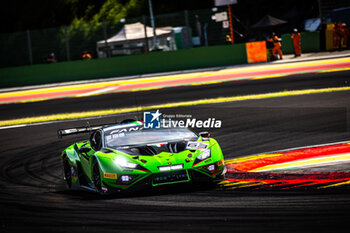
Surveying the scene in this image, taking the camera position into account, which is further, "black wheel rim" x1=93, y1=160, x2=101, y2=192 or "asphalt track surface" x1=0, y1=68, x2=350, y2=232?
"black wheel rim" x1=93, y1=160, x2=101, y2=192

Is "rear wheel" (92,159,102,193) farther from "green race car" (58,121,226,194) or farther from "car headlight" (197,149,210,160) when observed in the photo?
"car headlight" (197,149,210,160)

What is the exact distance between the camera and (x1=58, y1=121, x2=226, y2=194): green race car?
7.89m

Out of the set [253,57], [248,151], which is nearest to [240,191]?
[248,151]

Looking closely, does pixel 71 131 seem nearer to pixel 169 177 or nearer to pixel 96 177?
pixel 96 177

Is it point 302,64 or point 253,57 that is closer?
point 302,64

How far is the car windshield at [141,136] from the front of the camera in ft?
28.7

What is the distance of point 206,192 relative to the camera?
26.0 ft

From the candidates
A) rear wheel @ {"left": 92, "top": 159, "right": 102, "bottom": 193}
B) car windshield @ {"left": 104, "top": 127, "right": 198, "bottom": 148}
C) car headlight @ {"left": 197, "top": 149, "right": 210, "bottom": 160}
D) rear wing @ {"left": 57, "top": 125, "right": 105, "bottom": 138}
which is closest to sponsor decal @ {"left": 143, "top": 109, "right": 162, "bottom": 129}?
car windshield @ {"left": 104, "top": 127, "right": 198, "bottom": 148}

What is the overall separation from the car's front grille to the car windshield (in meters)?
0.87

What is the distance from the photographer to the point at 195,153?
818 cm

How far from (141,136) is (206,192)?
5.20 feet

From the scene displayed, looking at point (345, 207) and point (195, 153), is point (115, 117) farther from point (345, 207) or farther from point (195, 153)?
point (345, 207)

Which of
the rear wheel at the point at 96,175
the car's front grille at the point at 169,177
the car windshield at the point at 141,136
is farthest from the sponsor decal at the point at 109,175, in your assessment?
the car windshield at the point at 141,136

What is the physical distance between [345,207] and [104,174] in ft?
10.8
